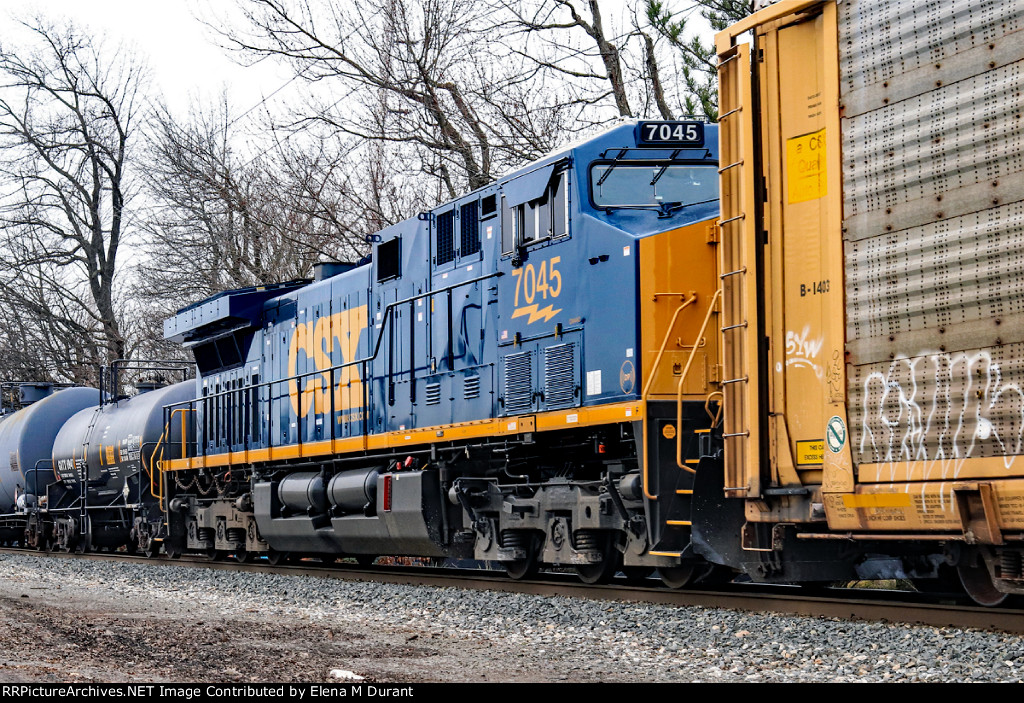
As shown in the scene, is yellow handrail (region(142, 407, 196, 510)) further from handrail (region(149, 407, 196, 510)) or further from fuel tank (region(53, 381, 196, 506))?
fuel tank (region(53, 381, 196, 506))

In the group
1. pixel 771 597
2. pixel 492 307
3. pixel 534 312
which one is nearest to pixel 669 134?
pixel 534 312

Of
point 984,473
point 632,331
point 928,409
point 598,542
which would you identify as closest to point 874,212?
point 928,409

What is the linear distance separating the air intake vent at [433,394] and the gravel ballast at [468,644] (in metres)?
2.18

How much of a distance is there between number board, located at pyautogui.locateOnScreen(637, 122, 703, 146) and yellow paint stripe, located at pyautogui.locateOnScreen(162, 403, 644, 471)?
240 centimetres

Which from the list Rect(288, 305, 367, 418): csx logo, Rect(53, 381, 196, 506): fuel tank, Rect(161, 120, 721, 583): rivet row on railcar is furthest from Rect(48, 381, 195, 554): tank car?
Rect(288, 305, 367, 418): csx logo

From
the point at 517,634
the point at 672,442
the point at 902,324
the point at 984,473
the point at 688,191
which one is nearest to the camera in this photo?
the point at 984,473

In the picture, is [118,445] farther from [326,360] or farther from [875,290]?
[875,290]

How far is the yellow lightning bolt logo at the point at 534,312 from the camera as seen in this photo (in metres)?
10.6

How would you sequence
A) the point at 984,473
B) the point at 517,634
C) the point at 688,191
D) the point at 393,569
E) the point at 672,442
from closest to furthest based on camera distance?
the point at 984,473
the point at 517,634
the point at 672,442
the point at 688,191
the point at 393,569

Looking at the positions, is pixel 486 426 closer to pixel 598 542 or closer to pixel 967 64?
pixel 598 542

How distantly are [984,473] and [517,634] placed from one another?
3.46 meters

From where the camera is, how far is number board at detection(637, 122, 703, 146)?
1033 cm

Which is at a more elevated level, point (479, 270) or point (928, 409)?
point (479, 270)

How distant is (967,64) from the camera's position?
6.46 m
